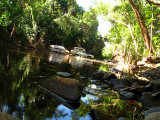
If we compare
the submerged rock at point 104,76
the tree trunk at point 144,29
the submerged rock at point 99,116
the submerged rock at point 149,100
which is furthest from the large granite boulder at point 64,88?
the tree trunk at point 144,29

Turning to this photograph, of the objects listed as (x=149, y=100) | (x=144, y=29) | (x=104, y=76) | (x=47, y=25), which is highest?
(x=47, y=25)

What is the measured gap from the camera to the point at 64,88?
2.78 meters

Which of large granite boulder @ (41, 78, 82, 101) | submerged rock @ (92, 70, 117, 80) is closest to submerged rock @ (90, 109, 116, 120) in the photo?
large granite boulder @ (41, 78, 82, 101)

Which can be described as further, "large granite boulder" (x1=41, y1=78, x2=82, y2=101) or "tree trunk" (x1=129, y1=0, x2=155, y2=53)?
"tree trunk" (x1=129, y1=0, x2=155, y2=53)

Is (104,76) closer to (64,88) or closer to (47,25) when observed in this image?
(64,88)

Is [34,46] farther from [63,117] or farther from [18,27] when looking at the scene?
[63,117]

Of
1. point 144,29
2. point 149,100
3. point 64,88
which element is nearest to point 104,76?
point 149,100

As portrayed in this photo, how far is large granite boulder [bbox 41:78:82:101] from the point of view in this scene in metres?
2.62

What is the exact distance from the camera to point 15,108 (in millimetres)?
1830

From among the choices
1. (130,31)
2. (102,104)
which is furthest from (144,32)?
(102,104)

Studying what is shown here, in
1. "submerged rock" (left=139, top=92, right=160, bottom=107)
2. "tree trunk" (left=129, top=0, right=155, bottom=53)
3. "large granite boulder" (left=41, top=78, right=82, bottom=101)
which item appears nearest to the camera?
"large granite boulder" (left=41, top=78, right=82, bottom=101)

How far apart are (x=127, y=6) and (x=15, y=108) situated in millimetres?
17694

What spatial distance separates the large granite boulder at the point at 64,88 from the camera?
8.59ft

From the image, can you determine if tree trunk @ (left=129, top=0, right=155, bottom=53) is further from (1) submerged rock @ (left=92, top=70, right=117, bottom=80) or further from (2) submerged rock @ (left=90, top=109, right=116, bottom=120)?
(2) submerged rock @ (left=90, top=109, right=116, bottom=120)
